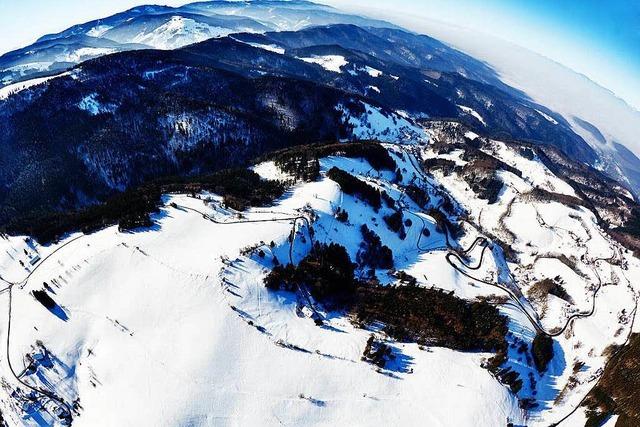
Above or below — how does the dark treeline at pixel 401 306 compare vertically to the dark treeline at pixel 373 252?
above

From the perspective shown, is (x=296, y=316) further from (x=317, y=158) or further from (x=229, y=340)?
(x=317, y=158)

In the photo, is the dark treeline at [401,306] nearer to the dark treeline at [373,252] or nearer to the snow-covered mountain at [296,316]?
the snow-covered mountain at [296,316]

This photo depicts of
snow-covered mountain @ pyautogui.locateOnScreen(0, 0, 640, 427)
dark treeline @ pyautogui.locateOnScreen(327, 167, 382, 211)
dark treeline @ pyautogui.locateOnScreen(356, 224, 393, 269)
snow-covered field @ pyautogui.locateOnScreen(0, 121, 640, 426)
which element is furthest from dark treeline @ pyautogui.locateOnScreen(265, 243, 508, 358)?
dark treeline @ pyautogui.locateOnScreen(327, 167, 382, 211)

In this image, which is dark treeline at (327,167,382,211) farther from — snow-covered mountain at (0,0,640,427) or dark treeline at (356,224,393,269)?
dark treeline at (356,224,393,269)

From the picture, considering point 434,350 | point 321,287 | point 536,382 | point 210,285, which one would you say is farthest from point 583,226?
point 210,285

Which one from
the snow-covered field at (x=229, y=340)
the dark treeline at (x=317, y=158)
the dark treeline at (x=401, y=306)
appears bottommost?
the dark treeline at (x=317, y=158)

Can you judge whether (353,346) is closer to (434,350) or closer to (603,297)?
(434,350)

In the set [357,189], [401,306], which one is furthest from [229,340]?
[357,189]

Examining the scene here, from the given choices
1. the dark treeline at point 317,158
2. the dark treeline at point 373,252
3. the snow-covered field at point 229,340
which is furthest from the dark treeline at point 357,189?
the snow-covered field at point 229,340
